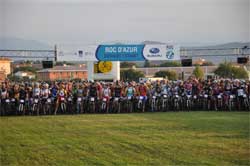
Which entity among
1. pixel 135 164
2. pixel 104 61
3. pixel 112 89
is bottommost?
pixel 135 164

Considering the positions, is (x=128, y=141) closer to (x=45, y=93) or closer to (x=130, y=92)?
(x=130, y=92)

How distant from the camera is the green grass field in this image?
9.97 metres

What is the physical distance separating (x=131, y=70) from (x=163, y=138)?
7831 centimetres

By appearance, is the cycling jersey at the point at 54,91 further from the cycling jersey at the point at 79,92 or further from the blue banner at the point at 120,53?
the blue banner at the point at 120,53

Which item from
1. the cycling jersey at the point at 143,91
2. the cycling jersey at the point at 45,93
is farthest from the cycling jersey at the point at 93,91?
the cycling jersey at the point at 143,91

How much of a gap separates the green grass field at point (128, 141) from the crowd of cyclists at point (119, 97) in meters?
3.30

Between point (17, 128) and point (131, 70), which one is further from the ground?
point (131, 70)

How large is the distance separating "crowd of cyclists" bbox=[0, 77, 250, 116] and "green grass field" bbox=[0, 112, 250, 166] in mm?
3304

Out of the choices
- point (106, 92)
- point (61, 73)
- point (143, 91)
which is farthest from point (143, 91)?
point (61, 73)

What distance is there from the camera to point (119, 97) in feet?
69.9

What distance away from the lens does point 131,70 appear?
90.8m

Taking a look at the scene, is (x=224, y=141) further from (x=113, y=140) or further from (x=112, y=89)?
(x=112, y=89)

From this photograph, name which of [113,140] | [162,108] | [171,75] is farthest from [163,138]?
[171,75]

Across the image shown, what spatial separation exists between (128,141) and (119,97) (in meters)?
9.18
